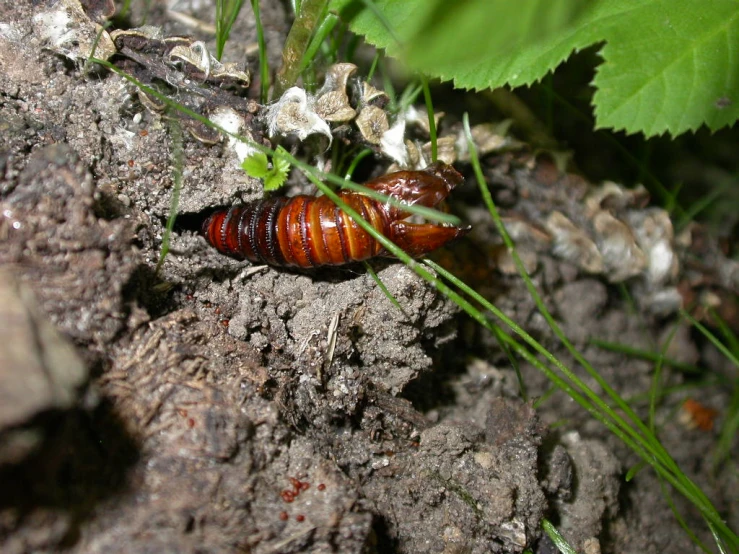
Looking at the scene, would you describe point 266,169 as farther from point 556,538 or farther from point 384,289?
point 556,538

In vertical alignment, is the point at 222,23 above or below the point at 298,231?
above

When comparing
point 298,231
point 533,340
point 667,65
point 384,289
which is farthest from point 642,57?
point 298,231

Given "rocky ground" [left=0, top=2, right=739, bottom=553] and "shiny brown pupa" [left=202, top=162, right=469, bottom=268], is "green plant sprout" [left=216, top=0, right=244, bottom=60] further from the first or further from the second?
"shiny brown pupa" [left=202, top=162, right=469, bottom=268]

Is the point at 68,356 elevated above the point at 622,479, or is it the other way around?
the point at 68,356

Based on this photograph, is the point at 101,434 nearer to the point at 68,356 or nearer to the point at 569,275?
the point at 68,356

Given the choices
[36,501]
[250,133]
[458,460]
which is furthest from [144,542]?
[250,133]

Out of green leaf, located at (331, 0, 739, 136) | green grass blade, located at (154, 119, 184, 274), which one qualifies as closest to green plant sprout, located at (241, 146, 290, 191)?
green grass blade, located at (154, 119, 184, 274)
